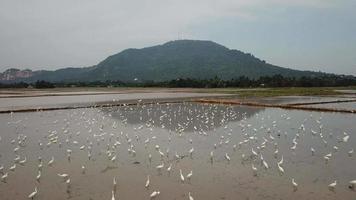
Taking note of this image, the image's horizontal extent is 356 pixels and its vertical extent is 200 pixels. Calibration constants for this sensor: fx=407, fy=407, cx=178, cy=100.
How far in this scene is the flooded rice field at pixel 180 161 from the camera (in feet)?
33.1

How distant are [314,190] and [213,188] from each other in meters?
2.46

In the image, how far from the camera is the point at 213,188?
33.6 ft

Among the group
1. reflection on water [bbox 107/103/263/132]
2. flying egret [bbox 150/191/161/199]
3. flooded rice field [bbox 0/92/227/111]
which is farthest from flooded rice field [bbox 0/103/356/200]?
flooded rice field [bbox 0/92/227/111]

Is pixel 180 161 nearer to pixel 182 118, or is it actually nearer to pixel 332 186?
pixel 332 186

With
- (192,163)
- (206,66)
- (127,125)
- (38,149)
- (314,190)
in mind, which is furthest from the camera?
(206,66)

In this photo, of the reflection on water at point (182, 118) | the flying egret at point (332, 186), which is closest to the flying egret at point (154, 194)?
the flying egret at point (332, 186)

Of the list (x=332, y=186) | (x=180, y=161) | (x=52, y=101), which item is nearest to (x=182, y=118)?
(x=180, y=161)

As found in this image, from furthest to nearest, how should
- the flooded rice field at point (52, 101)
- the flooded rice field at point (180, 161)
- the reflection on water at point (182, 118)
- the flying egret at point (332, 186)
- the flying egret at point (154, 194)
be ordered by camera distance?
the flooded rice field at point (52, 101) → the reflection on water at point (182, 118) → the flooded rice field at point (180, 161) → the flying egret at point (332, 186) → the flying egret at point (154, 194)

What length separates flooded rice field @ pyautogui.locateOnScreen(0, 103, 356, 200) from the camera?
10.1 meters

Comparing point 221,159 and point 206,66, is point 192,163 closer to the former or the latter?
Result: point 221,159

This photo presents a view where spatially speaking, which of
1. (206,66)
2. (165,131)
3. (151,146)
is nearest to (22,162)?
(151,146)

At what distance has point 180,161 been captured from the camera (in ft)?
43.3

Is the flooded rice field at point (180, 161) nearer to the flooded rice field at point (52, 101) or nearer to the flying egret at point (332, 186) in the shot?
the flying egret at point (332, 186)

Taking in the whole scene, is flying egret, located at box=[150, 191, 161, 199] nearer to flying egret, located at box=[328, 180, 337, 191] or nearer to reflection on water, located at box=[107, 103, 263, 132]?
flying egret, located at box=[328, 180, 337, 191]
